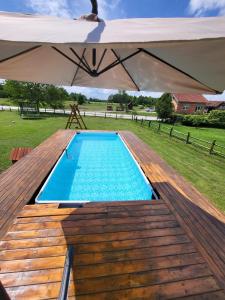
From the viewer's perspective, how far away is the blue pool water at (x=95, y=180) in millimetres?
5405

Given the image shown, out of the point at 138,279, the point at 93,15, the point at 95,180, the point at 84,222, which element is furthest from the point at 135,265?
the point at 95,180

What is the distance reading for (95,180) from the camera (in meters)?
6.67

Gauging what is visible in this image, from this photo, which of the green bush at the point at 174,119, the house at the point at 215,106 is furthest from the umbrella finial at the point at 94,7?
the house at the point at 215,106

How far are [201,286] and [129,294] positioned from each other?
87 cm

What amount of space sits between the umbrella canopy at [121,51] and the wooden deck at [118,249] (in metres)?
2.30

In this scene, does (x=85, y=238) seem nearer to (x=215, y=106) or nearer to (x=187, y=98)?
(x=187, y=98)

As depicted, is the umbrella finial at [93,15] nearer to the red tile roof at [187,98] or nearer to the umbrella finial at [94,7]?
the umbrella finial at [94,7]

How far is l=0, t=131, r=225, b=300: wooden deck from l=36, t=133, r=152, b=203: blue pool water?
0.91 metres

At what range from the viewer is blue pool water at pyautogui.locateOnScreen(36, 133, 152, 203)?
540 centimetres

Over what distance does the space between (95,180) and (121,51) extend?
4515 mm

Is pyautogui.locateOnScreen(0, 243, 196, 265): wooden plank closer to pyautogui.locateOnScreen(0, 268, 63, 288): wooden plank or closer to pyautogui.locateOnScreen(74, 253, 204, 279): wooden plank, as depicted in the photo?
pyautogui.locateOnScreen(74, 253, 204, 279): wooden plank

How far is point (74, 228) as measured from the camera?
2.99m

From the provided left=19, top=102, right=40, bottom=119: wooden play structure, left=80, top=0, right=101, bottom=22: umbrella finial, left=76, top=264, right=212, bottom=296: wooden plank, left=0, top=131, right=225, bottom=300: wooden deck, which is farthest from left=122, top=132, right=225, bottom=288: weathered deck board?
left=19, top=102, right=40, bottom=119: wooden play structure

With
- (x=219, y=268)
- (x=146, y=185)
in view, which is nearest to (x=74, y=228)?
(x=219, y=268)
